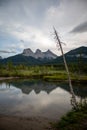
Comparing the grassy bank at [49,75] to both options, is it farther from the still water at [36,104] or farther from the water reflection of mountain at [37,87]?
the still water at [36,104]

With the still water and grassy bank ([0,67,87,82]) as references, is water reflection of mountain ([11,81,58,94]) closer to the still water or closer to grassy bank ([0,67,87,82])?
the still water

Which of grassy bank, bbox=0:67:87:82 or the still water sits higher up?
grassy bank, bbox=0:67:87:82

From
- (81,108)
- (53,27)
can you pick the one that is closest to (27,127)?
(81,108)

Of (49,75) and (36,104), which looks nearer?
(36,104)

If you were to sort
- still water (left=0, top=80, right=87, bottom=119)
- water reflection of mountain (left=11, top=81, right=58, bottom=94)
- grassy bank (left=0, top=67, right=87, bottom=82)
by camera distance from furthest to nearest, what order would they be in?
grassy bank (left=0, top=67, right=87, bottom=82), water reflection of mountain (left=11, top=81, right=58, bottom=94), still water (left=0, top=80, right=87, bottom=119)

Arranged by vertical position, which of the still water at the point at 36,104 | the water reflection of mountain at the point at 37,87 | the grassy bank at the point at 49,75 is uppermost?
the grassy bank at the point at 49,75

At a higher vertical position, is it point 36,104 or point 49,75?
point 49,75

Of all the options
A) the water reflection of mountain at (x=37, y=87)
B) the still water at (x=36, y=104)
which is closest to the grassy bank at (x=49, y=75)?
the water reflection of mountain at (x=37, y=87)

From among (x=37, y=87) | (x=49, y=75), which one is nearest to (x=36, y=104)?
(x=37, y=87)

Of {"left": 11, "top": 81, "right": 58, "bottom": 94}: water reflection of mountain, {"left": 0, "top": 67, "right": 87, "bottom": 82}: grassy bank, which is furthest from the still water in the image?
{"left": 0, "top": 67, "right": 87, "bottom": 82}: grassy bank

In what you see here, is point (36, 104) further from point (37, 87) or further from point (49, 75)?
point (49, 75)

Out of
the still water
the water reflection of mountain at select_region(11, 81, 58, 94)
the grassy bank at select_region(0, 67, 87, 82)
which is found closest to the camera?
the still water

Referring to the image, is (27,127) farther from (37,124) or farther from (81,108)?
(81,108)

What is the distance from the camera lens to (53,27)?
2677 centimetres
